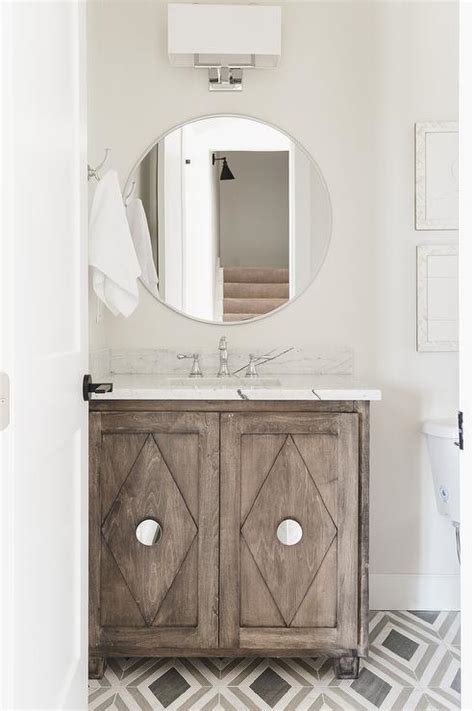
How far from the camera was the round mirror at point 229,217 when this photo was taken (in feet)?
8.42

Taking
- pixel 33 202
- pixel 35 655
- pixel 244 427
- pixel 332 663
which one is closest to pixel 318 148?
pixel 244 427

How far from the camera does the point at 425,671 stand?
81.9 inches

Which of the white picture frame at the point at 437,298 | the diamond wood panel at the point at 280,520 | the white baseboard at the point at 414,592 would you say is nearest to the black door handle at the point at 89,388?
the diamond wood panel at the point at 280,520

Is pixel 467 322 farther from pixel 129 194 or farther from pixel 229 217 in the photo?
pixel 129 194

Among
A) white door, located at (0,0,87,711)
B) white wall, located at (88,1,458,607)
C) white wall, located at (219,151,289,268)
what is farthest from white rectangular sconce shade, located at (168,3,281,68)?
white door, located at (0,0,87,711)

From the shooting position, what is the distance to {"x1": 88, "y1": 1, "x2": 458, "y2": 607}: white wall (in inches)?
101

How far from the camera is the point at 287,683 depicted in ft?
6.59

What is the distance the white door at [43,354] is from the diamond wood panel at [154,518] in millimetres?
404

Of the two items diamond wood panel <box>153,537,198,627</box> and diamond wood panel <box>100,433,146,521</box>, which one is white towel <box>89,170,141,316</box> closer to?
diamond wood panel <box>100,433,146,521</box>

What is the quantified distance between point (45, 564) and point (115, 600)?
859mm

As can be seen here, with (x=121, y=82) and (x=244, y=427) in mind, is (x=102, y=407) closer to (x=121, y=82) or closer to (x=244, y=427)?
(x=244, y=427)

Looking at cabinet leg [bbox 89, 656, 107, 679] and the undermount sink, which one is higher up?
the undermount sink

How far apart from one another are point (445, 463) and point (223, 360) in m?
0.92

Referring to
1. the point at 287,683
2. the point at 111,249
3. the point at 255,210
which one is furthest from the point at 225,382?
the point at 287,683
